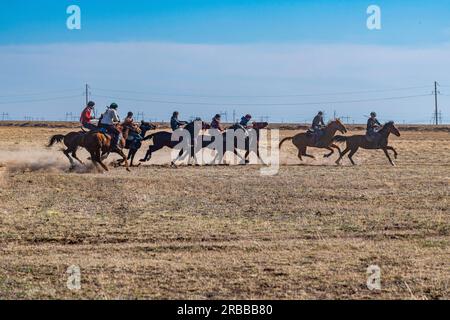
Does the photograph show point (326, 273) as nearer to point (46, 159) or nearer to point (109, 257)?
point (109, 257)

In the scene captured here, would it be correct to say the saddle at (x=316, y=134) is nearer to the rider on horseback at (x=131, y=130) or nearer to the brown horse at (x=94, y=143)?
the rider on horseback at (x=131, y=130)

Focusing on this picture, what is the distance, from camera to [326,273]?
1009cm

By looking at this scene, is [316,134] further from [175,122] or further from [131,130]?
[131,130]

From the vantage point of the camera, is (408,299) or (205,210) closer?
(408,299)

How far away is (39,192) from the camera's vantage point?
1966 centimetres

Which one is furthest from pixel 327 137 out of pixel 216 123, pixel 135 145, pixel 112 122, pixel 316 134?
pixel 112 122

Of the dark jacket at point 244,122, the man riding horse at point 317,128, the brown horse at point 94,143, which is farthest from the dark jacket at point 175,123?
the man riding horse at point 317,128

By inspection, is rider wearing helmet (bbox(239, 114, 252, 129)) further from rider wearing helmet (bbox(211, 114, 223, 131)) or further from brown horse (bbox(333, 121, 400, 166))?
brown horse (bbox(333, 121, 400, 166))

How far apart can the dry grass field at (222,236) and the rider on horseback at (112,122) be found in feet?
11.6

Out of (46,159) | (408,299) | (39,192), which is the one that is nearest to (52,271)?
(408,299)

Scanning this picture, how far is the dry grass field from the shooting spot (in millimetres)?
9414

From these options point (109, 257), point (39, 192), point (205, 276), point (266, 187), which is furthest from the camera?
point (266, 187)
